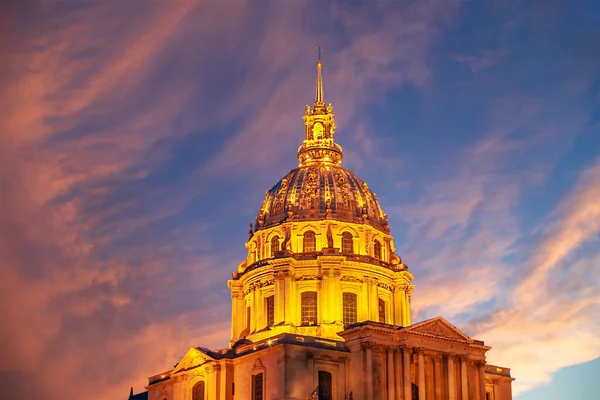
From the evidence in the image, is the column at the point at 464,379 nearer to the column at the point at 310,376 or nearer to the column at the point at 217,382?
the column at the point at 310,376

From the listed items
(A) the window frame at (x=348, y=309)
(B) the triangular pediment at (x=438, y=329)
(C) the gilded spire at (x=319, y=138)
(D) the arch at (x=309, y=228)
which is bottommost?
(B) the triangular pediment at (x=438, y=329)

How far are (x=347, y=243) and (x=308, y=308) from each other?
767 cm

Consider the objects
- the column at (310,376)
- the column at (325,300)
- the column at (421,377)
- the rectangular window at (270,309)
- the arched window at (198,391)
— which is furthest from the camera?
the rectangular window at (270,309)

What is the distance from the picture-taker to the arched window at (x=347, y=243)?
100812mm

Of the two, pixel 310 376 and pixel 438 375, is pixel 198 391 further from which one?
pixel 438 375

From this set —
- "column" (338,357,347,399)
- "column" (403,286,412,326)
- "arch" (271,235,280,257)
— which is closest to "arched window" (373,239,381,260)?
"column" (403,286,412,326)

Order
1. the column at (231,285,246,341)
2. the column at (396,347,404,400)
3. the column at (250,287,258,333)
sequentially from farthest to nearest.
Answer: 1. the column at (231,285,246,341)
2. the column at (250,287,258,333)
3. the column at (396,347,404,400)

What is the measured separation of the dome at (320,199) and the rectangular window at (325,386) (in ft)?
63.9

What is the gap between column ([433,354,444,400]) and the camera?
8888cm

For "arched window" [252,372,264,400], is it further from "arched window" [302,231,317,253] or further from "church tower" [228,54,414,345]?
"arched window" [302,231,317,253]

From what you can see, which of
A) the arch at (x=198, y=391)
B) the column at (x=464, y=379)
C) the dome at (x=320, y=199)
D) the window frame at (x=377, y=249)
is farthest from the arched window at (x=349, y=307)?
the arch at (x=198, y=391)

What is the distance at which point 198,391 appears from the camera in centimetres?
9238

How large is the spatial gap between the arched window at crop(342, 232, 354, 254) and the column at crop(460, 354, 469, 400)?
51.9ft

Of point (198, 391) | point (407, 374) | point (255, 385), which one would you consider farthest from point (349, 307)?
point (198, 391)
